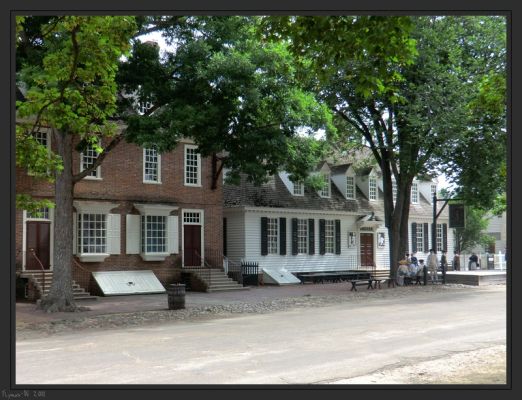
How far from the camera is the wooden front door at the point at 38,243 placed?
2350cm

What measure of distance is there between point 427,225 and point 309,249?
39.7 feet

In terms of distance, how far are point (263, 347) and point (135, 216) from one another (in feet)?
52.0

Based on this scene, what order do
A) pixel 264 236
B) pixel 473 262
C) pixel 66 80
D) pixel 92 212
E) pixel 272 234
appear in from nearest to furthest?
pixel 66 80, pixel 92 212, pixel 264 236, pixel 272 234, pixel 473 262

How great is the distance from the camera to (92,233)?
25.3 metres

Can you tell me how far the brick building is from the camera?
24031 millimetres

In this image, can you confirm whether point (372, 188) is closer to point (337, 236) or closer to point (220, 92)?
point (337, 236)

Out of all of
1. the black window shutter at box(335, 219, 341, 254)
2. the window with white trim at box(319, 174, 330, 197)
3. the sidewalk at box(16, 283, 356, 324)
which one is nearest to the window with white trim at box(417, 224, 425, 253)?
the black window shutter at box(335, 219, 341, 254)

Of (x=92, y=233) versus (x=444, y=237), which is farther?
(x=444, y=237)

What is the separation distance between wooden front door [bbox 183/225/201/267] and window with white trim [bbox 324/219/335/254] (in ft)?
30.2

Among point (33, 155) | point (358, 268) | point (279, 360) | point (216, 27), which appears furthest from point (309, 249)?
point (279, 360)

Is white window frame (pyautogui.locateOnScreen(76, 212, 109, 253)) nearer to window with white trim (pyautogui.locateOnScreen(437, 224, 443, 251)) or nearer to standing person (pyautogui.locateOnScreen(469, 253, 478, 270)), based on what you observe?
window with white trim (pyautogui.locateOnScreen(437, 224, 443, 251))

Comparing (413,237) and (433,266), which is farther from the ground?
(413,237)

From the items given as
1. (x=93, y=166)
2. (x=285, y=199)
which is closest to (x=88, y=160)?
(x=93, y=166)
